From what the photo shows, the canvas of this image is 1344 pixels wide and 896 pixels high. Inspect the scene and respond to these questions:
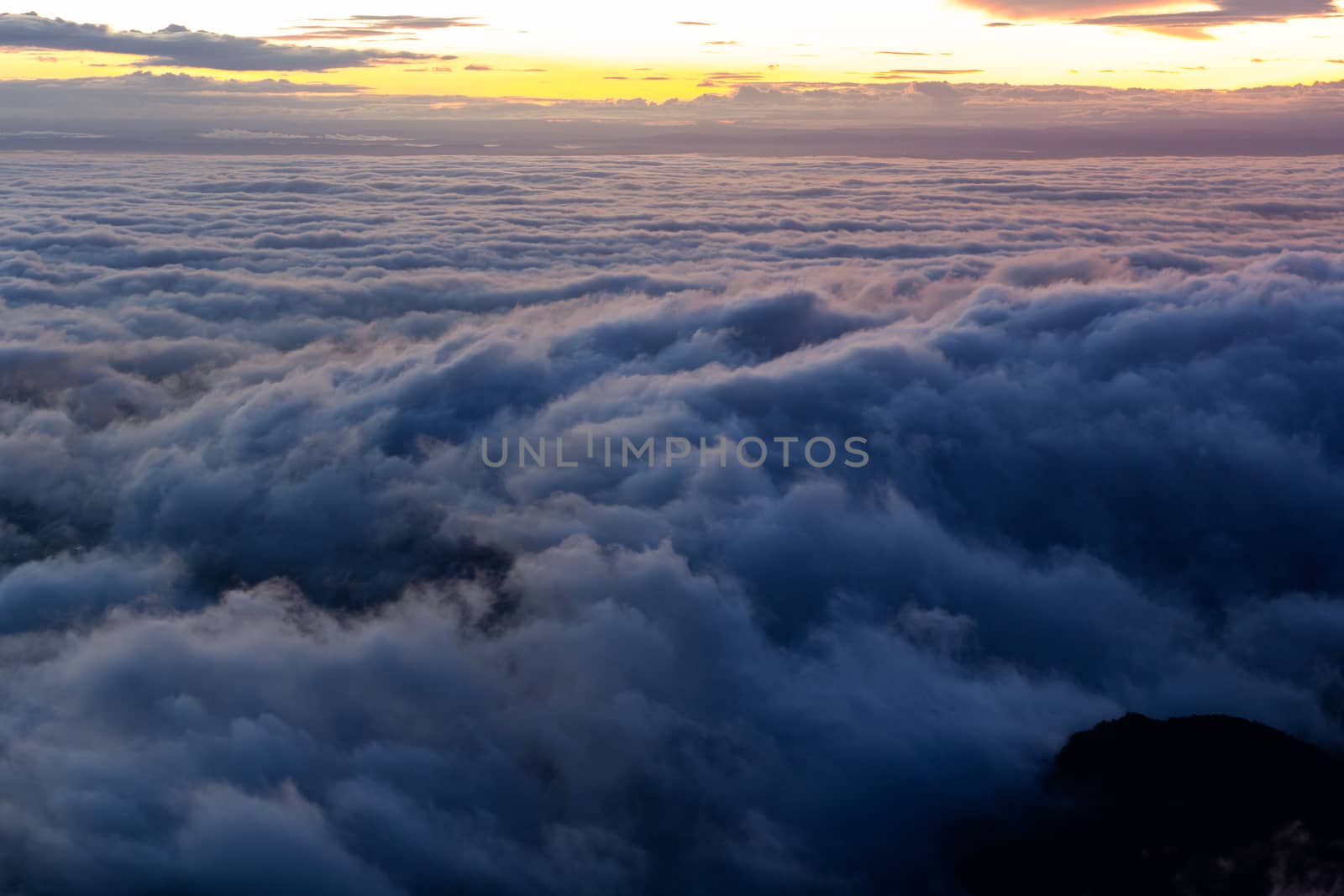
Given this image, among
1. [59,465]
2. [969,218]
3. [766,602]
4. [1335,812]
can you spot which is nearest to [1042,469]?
[766,602]

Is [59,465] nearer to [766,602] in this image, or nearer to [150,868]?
[150,868]

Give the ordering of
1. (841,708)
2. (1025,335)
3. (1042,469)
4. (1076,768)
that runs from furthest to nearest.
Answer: (1025,335) → (1042,469) → (841,708) → (1076,768)

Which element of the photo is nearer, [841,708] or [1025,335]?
[841,708]

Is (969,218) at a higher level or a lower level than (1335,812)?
higher

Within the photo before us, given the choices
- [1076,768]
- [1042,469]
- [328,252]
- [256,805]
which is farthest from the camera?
[328,252]

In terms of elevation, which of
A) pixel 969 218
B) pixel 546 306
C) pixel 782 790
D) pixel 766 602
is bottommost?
pixel 782 790

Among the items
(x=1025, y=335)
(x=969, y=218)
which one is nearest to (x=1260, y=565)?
(x=1025, y=335)

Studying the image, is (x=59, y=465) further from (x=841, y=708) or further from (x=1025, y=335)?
(x=1025, y=335)
